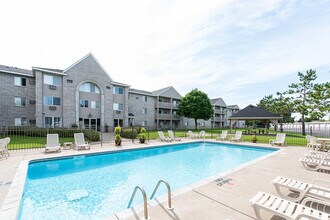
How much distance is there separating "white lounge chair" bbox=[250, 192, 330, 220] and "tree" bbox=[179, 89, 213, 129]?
34244 millimetres

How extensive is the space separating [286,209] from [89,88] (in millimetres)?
27179

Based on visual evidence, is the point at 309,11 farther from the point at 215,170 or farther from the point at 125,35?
the point at 125,35

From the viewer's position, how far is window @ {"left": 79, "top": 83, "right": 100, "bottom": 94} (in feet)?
81.1

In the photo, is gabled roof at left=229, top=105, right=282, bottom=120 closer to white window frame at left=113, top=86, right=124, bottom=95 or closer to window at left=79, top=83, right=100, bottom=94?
white window frame at left=113, top=86, right=124, bottom=95

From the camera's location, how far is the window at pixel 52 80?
2162 centimetres

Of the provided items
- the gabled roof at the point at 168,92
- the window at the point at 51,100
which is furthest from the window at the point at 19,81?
the gabled roof at the point at 168,92

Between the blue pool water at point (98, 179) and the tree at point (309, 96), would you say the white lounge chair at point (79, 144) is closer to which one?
the blue pool water at point (98, 179)

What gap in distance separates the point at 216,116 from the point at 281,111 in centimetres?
2373

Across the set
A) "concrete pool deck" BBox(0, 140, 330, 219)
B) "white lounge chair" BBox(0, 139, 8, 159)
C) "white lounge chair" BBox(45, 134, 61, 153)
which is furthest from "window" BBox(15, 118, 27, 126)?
"concrete pool deck" BBox(0, 140, 330, 219)

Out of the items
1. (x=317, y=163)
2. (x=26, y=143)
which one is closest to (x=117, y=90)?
(x=26, y=143)

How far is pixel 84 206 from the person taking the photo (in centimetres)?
503

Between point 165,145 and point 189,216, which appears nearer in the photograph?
point 189,216

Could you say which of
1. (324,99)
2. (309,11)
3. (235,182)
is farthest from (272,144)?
(324,99)

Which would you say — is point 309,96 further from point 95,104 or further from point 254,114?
point 95,104
